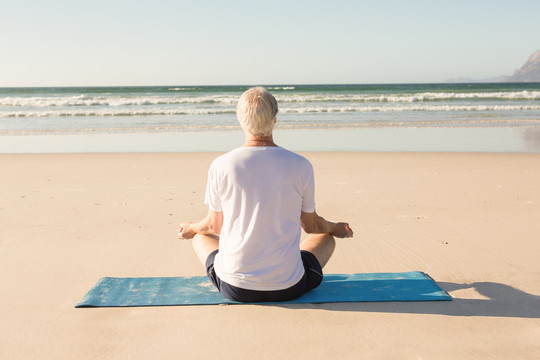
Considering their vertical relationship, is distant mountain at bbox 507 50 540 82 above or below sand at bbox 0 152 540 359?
above

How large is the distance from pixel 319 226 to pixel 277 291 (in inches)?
17.5

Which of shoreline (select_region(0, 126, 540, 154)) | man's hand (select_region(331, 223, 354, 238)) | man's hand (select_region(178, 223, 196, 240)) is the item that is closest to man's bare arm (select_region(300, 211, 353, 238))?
man's hand (select_region(331, 223, 354, 238))

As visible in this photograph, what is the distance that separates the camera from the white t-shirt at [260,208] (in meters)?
2.51

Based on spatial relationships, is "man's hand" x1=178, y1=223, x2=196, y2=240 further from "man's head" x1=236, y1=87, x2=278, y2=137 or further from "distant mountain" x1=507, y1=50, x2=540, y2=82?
"distant mountain" x1=507, y1=50, x2=540, y2=82

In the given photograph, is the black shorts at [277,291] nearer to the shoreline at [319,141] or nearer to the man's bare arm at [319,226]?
the man's bare arm at [319,226]

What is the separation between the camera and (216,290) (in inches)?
123

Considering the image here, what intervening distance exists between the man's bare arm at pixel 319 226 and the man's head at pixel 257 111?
556 mm

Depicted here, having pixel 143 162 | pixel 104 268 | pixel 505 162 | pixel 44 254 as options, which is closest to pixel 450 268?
pixel 104 268

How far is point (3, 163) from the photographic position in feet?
29.1

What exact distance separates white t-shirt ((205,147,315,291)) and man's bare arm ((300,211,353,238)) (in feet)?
0.23

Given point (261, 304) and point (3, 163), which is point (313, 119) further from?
point (261, 304)

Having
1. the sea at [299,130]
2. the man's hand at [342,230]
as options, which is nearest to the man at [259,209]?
the man's hand at [342,230]

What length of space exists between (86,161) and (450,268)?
721cm

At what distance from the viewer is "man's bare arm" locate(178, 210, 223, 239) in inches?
109
